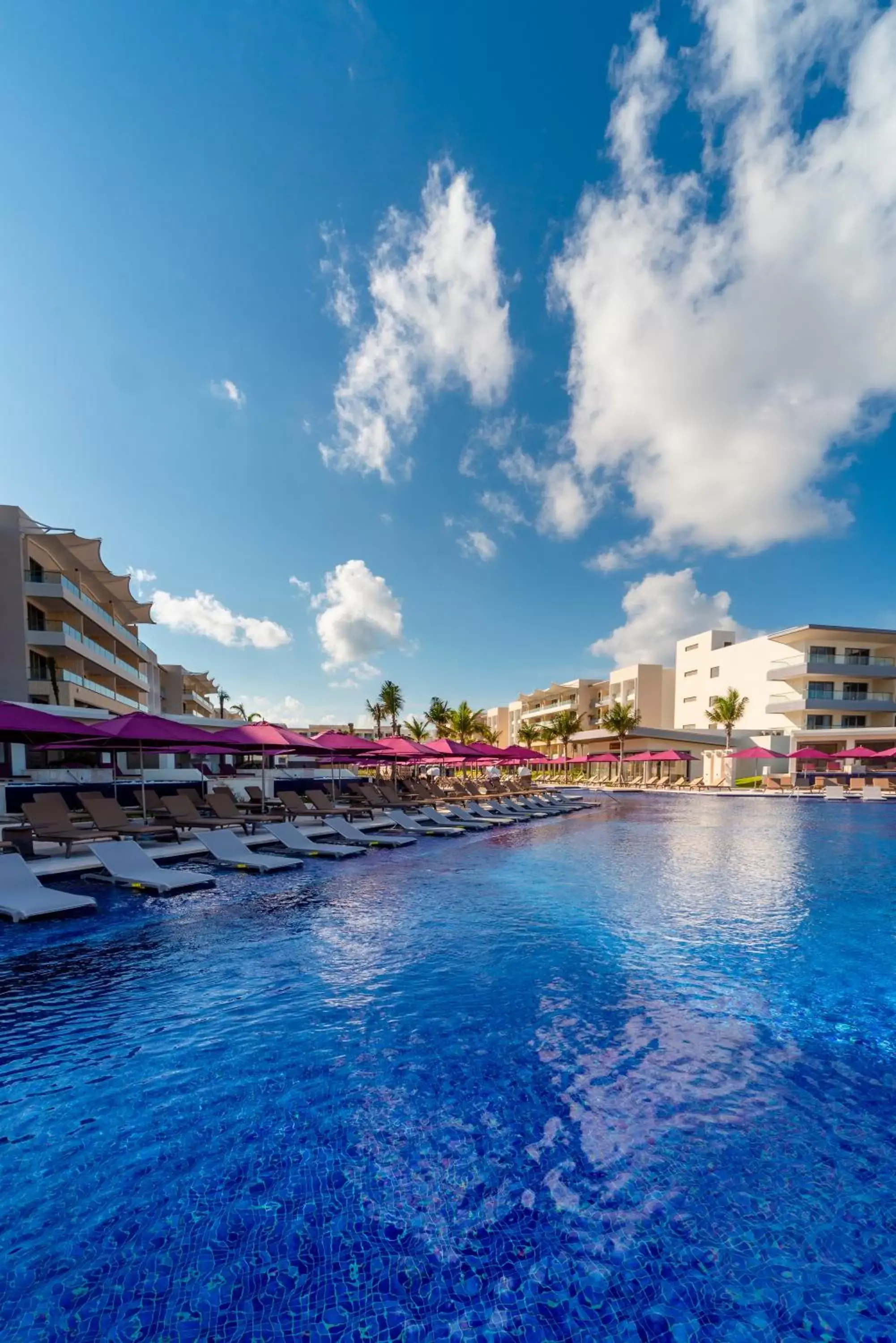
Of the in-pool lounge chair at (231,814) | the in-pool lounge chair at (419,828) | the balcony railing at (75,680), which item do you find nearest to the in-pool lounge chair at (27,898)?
the in-pool lounge chair at (231,814)

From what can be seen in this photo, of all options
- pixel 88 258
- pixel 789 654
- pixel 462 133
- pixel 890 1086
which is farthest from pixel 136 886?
pixel 789 654

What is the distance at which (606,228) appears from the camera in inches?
521

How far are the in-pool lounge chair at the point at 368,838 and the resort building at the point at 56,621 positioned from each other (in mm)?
16167

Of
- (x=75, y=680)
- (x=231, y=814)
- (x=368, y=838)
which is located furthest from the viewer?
(x=75, y=680)

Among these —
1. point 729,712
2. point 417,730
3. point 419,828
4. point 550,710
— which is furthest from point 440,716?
point 419,828

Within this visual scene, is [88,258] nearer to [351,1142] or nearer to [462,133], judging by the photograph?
[462,133]

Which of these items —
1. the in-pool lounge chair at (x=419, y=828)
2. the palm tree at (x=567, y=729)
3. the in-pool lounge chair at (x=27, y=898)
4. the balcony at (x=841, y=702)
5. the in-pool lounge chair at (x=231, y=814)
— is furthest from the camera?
the palm tree at (x=567, y=729)

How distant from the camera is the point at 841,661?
151 ft

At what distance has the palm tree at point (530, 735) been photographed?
225ft

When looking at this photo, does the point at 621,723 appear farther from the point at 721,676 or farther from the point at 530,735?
the point at 530,735

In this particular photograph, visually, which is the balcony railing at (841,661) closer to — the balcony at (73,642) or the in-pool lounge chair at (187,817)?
the in-pool lounge chair at (187,817)

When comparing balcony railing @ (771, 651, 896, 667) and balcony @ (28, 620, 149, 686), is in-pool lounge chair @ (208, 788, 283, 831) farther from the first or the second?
balcony railing @ (771, 651, 896, 667)

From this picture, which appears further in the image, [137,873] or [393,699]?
[393,699]

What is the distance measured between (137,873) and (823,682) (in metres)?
52.1
